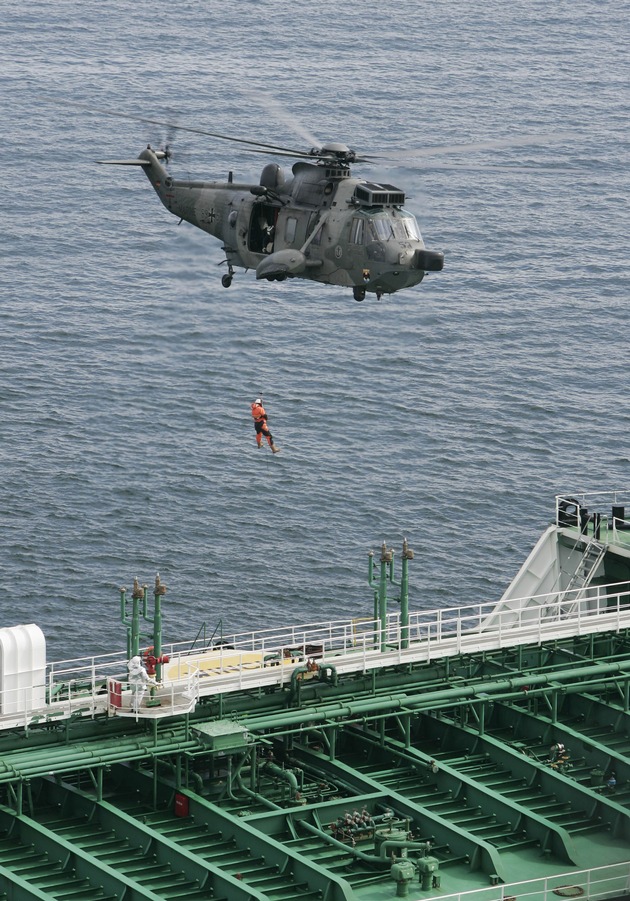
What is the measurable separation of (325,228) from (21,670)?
772 inches

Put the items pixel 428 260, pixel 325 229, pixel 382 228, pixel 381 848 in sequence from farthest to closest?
1. pixel 325 229
2. pixel 382 228
3. pixel 428 260
4. pixel 381 848

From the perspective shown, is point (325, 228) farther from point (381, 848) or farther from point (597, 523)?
point (381, 848)

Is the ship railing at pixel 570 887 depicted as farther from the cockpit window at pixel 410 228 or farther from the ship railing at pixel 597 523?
the cockpit window at pixel 410 228

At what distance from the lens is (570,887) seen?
67938 millimetres

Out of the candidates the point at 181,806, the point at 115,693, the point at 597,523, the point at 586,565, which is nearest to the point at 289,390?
the point at 597,523

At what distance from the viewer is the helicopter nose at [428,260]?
71.5m

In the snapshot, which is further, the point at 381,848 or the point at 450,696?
the point at 450,696

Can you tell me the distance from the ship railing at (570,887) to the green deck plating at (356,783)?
0.08 metres

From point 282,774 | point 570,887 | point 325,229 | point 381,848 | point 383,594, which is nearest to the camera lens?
point 381,848

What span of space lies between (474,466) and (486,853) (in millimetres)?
73286

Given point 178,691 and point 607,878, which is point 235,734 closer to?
point 178,691

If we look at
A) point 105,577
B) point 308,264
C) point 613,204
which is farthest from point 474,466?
point 308,264

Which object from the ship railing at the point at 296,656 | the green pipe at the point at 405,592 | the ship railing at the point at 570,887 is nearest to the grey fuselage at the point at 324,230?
the green pipe at the point at 405,592

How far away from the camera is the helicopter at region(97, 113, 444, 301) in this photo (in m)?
72.8
